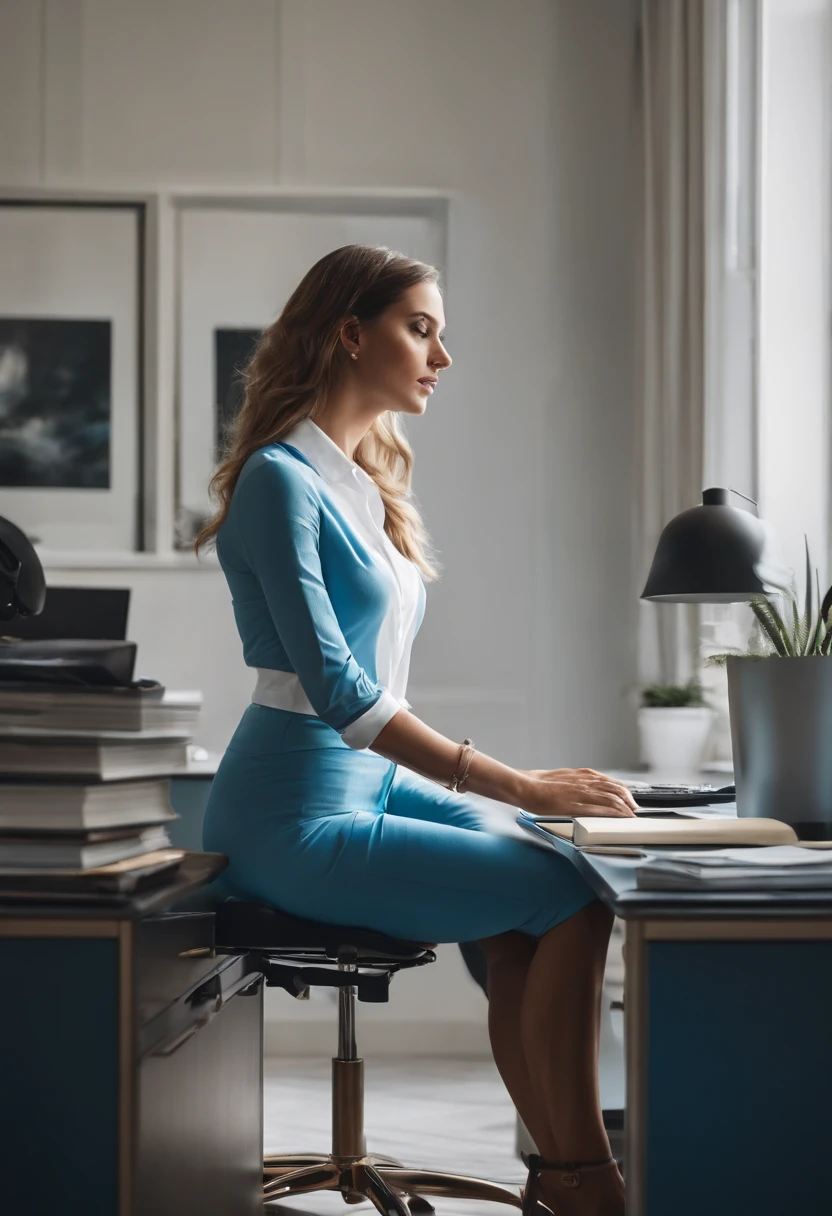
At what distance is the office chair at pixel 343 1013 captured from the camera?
5.20 feet

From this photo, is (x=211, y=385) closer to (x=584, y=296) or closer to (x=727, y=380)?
(x=584, y=296)

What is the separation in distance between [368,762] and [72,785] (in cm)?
65

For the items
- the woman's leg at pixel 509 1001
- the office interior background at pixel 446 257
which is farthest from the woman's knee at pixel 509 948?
the office interior background at pixel 446 257

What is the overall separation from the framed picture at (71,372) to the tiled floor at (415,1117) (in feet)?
4.88

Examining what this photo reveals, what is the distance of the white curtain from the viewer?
3133 millimetres

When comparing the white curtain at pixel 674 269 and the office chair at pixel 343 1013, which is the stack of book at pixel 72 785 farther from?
the white curtain at pixel 674 269

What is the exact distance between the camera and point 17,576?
1.27m

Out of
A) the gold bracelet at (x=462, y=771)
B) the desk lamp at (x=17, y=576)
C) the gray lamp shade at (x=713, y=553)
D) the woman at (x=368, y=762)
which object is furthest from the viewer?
the gray lamp shade at (x=713, y=553)

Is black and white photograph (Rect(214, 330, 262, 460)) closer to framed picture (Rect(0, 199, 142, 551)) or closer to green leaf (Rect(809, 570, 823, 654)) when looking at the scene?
framed picture (Rect(0, 199, 142, 551))

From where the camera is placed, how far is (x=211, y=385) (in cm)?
355

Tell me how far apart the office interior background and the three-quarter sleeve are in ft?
6.19

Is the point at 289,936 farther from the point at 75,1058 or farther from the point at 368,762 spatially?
the point at 75,1058

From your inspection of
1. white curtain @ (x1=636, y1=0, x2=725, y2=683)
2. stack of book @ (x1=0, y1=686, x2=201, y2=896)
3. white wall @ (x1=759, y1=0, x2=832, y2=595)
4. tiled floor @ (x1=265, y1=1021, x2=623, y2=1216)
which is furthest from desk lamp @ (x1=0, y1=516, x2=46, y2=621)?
white curtain @ (x1=636, y1=0, x2=725, y2=683)

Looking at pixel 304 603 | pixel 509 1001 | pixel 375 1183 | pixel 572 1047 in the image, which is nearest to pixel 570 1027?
pixel 572 1047
